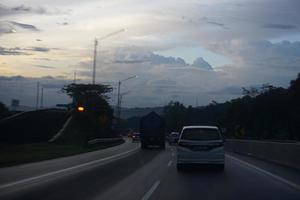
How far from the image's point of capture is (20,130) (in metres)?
81.8

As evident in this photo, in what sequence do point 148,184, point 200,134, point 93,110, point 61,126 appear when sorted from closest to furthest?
point 148,184 < point 200,134 < point 61,126 < point 93,110

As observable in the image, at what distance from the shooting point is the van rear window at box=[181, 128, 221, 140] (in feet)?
83.9

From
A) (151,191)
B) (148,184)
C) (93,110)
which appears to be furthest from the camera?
(93,110)

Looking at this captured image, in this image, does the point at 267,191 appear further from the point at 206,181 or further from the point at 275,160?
the point at 275,160

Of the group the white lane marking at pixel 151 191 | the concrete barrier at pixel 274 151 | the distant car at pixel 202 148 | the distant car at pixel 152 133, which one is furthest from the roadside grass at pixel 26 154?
the concrete barrier at pixel 274 151

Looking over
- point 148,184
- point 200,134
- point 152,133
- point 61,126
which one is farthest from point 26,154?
point 61,126

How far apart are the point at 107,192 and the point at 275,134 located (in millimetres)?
79731

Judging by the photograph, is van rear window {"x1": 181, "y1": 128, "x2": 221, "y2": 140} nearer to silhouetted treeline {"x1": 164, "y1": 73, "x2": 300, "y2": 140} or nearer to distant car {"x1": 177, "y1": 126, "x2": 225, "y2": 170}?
distant car {"x1": 177, "y1": 126, "x2": 225, "y2": 170}

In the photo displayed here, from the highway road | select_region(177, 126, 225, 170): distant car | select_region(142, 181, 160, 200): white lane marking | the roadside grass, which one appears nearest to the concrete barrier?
the highway road

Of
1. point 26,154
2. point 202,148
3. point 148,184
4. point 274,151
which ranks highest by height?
point 202,148

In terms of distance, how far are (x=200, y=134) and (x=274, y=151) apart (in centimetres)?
895

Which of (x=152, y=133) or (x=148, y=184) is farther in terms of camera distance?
(x=152, y=133)

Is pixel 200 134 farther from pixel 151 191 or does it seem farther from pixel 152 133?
pixel 152 133

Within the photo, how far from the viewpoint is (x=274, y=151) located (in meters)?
33.2
